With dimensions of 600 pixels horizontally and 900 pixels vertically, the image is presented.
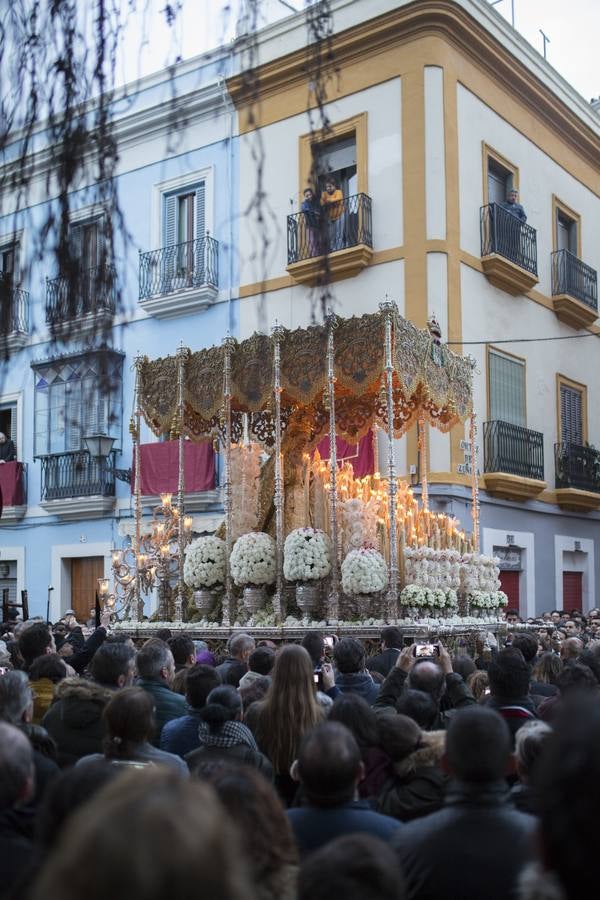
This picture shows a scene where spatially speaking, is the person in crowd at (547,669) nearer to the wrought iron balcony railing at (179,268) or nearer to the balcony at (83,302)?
the balcony at (83,302)

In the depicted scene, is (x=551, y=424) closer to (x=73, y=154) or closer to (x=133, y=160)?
(x=133, y=160)

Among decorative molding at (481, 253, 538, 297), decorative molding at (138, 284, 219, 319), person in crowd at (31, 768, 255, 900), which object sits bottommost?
person in crowd at (31, 768, 255, 900)

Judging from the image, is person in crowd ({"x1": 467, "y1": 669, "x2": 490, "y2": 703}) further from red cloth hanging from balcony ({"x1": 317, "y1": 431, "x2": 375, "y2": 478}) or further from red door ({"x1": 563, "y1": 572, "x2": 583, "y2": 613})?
red door ({"x1": 563, "y1": 572, "x2": 583, "y2": 613})

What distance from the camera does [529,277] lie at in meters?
17.8

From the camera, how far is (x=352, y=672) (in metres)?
6.24

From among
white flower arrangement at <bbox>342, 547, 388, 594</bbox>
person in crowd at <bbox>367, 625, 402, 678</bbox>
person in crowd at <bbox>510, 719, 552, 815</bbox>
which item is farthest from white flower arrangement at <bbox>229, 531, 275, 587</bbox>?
person in crowd at <bbox>510, 719, 552, 815</bbox>

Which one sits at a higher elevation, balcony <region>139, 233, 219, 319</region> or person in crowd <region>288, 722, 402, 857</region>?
balcony <region>139, 233, 219, 319</region>

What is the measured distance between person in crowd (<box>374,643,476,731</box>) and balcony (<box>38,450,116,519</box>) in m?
14.0

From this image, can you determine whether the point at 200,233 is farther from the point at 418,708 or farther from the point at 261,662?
the point at 418,708

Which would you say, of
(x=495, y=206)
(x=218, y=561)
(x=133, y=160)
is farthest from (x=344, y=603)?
(x=133, y=160)

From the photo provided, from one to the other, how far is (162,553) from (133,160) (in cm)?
770

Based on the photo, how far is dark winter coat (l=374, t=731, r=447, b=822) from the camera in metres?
3.82

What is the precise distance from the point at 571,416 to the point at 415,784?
17053 millimetres

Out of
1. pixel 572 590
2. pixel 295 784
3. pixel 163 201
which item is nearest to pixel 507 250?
pixel 163 201
